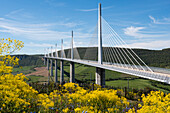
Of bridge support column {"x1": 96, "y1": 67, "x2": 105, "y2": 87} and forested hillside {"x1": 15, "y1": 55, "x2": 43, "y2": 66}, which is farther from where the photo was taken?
forested hillside {"x1": 15, "y1": 55, "x2": 43, "y2": 66}

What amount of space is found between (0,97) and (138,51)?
76314 mm

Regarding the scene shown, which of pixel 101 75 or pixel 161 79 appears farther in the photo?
pixel 101 75

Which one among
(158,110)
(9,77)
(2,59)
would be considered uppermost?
(2,59)

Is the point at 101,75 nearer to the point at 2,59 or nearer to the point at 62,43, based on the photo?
the point at 2,59

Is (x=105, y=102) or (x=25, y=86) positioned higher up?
(x=25, y=86)

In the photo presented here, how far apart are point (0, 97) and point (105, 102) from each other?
13.1 ft

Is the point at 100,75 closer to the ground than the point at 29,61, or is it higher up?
higher up

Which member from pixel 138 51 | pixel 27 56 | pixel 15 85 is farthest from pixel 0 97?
pixel 27 56

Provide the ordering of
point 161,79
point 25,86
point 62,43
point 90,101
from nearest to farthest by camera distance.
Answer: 1. point 25,86
2. point 90,101
3. point 161,79
4. point 62,43

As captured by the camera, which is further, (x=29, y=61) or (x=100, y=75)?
(x=29, y=61)

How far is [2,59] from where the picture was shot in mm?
4699

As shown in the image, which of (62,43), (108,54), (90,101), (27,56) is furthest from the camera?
(27,56)

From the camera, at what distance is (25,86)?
16.5 ft

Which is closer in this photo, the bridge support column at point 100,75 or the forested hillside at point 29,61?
the bridge support column at point 100,75
